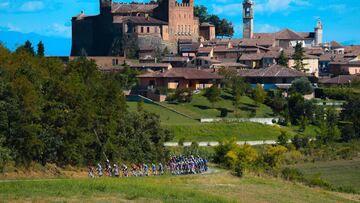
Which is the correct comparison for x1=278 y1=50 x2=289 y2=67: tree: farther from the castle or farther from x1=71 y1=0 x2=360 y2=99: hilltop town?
the castle

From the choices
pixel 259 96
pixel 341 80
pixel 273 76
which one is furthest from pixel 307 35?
pixel 259 96

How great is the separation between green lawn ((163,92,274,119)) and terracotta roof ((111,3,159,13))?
26.8 m

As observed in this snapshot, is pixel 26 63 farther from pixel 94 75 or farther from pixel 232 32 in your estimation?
pixel 232 32

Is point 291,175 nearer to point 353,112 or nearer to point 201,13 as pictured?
point 353,112

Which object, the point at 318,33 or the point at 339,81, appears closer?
the point at 339,81

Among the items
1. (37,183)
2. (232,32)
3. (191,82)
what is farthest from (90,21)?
(37,183)

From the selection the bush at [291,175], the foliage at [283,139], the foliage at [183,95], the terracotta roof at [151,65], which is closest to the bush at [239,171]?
the bush at [291,175]

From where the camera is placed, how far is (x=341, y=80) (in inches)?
3142

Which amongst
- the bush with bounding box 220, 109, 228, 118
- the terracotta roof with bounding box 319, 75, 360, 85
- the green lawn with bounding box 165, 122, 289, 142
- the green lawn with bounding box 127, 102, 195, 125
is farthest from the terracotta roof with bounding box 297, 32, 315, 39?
the green lawn with bounding box 165, 122, 289, 142

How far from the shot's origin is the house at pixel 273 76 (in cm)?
7594

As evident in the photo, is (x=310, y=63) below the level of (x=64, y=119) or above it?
above

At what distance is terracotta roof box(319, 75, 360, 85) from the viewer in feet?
260

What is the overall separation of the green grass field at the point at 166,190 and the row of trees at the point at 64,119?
516 cm

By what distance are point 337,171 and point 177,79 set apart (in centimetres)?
2485
